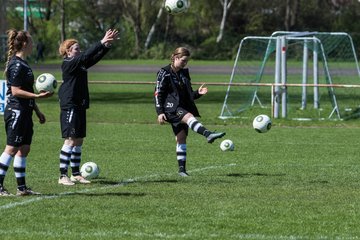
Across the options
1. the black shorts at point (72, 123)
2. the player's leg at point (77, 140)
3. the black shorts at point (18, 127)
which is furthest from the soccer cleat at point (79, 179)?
the black shorts at point (18, 127)

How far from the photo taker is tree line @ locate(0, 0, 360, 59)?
7675 cm

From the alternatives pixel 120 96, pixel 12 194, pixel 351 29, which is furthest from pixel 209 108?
pixel 351 29

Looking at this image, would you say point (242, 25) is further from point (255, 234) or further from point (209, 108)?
point (255, 234)

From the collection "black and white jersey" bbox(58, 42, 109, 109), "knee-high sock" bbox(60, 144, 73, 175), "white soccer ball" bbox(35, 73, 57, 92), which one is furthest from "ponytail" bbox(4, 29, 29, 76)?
"knee-high sock" bbox(60, 144, 73, 175)

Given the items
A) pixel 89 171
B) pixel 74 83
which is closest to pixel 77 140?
pixel 89 171

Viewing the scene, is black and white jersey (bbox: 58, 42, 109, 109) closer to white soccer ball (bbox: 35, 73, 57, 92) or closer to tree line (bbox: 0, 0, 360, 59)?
white soccer ball (bbox: 35, 73, 57, 92)

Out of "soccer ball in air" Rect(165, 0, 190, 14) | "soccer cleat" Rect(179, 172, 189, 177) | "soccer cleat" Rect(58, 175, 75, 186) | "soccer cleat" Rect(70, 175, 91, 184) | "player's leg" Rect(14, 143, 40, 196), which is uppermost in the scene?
"soccer ball in air" Rect(165, 0, 190, 14)

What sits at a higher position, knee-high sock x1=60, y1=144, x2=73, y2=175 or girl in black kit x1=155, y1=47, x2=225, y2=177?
girl in black kit x1=155, y1=47, x2=225, y2=177

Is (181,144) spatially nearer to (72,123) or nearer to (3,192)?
(72,123)

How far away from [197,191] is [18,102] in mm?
2639

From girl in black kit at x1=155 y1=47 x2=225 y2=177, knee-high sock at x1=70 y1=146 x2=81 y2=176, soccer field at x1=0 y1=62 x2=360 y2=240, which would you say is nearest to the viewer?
soccer field at x1=0 y1=62 x2=360 y2=240

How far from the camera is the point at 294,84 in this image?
89.7 ft

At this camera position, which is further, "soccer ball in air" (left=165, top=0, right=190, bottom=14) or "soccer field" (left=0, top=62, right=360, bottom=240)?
"soccer ball in air" (left=165, top=0, right=190, bottom=14)

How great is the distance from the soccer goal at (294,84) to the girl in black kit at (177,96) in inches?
478
